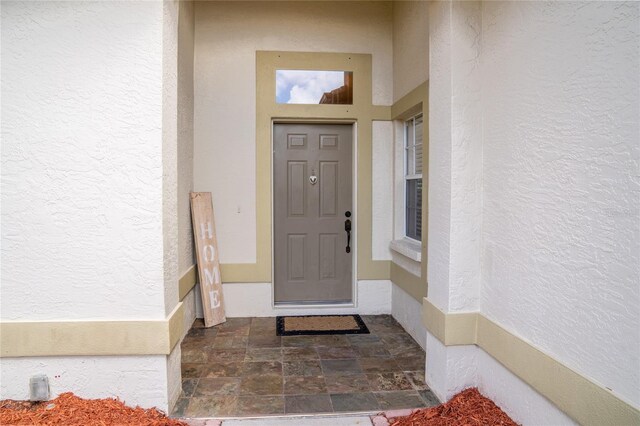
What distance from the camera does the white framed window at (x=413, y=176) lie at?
4.42 meters

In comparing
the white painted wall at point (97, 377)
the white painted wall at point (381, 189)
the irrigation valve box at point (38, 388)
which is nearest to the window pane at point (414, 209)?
the white painted wall at point (381, 189)

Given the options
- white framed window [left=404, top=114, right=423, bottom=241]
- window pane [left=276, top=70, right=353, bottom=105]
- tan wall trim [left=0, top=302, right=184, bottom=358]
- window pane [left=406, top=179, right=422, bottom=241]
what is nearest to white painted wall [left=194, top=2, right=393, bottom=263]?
window pane [left=276, top=70, right=353, bottom=105]

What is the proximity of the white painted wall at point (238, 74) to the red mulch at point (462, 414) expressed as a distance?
8.86ft

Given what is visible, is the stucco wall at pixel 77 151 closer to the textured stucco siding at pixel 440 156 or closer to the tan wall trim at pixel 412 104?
the textured stucco siding at pixel 440 156

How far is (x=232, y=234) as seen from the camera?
4805mm

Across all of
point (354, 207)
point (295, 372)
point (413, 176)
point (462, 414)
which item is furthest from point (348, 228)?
point (462, 414)

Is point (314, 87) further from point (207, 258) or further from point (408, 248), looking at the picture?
point (207, 258)

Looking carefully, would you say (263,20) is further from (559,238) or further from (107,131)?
(559,238)

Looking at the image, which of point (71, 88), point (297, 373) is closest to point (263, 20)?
point (71, 88)

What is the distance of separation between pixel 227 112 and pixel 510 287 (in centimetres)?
352

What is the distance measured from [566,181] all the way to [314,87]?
3398mm

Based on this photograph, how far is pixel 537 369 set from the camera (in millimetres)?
2201

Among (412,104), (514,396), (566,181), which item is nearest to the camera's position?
(566,181)

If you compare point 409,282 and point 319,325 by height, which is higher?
point 409,282
